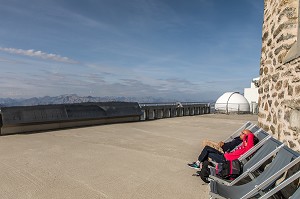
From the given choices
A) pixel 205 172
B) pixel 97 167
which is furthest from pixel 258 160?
pixel 97 167

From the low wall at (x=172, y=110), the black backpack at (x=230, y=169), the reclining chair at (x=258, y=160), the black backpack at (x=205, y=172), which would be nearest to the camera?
the reclining chair at (x=258, y=160)

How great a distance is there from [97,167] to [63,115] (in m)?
6.43

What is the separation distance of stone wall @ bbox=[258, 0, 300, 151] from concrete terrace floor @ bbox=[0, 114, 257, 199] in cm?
167

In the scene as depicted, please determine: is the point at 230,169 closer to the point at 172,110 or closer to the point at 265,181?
the point at 265,181

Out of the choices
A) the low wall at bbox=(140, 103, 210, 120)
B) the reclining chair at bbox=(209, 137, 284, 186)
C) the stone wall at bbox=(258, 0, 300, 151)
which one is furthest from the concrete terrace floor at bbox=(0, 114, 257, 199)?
the low wall at bbox=(140, 103, 210, 120)

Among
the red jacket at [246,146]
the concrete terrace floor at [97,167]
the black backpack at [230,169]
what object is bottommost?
the concrete terrace floor at [97,167]

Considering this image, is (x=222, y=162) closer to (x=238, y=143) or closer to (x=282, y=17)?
(x=238, y=143)

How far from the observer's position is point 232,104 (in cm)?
2717

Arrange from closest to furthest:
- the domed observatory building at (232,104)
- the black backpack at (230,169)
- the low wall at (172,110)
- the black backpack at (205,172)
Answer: the black backpack at (230,169) → the black backpack at (205,172) → the low wall at (172,110) → the domed observatory building at (232,104)

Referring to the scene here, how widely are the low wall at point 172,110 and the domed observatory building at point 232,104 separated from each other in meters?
3.42

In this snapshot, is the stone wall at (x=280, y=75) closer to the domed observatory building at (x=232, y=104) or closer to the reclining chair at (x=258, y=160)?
the reclining chair at (x=258, y=160)

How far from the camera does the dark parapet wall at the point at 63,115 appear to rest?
998 cm

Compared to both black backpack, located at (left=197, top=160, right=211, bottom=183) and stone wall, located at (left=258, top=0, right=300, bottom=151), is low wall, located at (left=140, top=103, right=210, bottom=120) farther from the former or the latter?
black backpack, located at (left=197, top=160, right=211, bottom=183)

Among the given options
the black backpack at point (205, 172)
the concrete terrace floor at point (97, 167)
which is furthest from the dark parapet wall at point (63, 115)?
the black backpack at point (205, 172)
